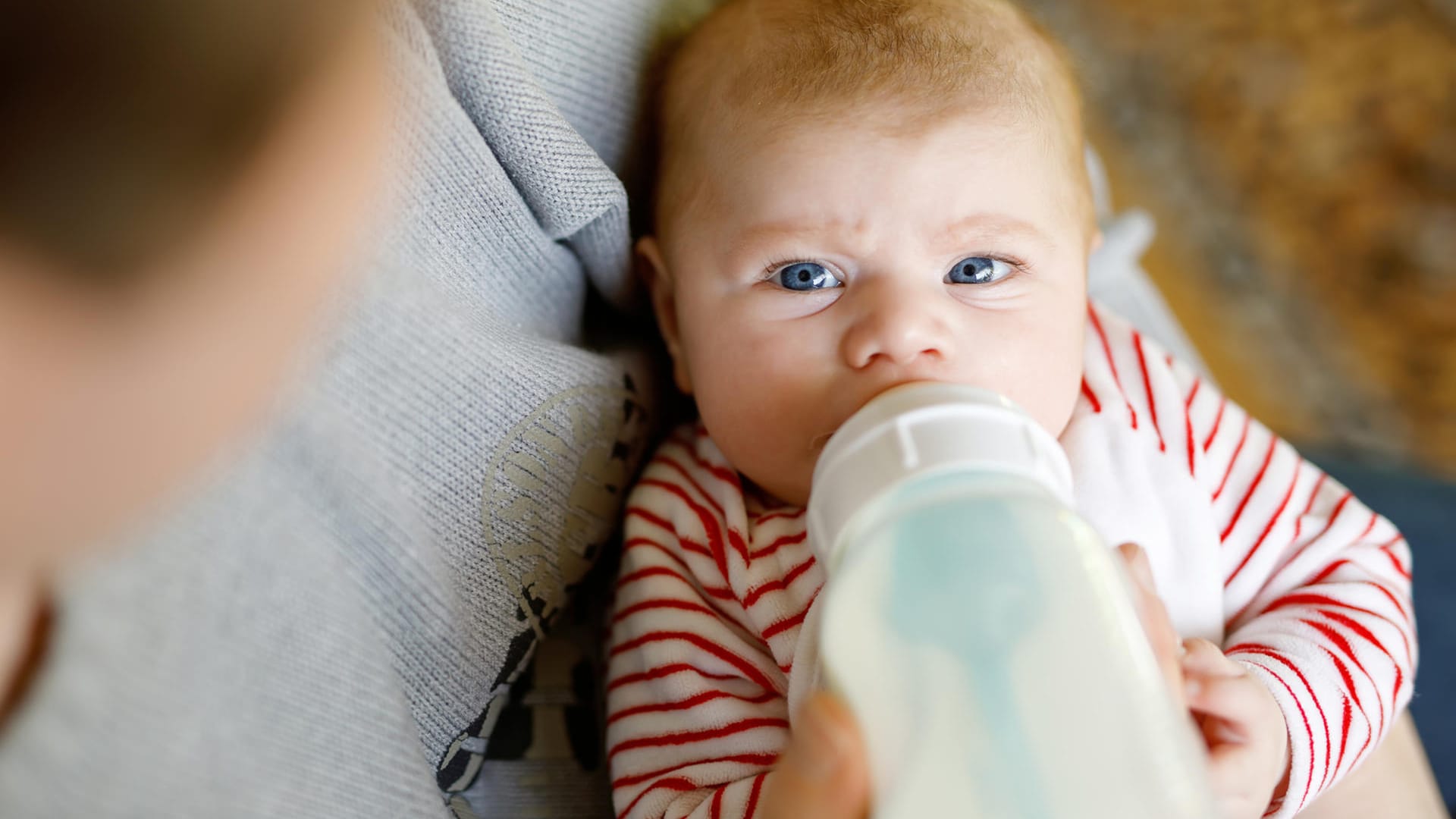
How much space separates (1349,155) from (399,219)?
2126 millimetres

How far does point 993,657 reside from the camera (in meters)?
0.49

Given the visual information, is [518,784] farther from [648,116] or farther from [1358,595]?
[1358,595]

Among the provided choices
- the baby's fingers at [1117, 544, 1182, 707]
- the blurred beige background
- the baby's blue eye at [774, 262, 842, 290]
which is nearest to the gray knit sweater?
the baby's blue eye at [774, 262, 842, 290]

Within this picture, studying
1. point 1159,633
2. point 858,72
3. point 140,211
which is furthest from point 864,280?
point 140,211

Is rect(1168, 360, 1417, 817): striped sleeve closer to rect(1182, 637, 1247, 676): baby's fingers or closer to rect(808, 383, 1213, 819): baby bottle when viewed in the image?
rect(1182, 637, 1247, 676): baby's fingers

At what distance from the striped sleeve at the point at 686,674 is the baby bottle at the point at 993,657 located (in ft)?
0.64

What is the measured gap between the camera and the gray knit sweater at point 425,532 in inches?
17.3

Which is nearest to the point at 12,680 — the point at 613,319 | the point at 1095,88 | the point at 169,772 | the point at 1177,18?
the point at 169,772

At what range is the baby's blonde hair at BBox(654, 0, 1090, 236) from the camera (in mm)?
743

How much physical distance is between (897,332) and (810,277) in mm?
94

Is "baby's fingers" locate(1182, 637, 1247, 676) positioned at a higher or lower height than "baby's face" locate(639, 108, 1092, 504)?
lower

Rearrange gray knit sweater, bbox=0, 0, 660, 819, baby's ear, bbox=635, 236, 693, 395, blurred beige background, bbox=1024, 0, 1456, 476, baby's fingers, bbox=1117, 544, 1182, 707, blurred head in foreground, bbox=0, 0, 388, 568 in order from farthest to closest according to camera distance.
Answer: blurred beige background, bbox=1024, 0, 1456, 476
baby's ear, bbox=635, 236, 693, 395
baby's fingers, bbox=1117, 544, 1182, 707
gray knit sweater, bbox=0, 0, 660, 819
blurred head in foreground, bbox=0, 0, 388, 568

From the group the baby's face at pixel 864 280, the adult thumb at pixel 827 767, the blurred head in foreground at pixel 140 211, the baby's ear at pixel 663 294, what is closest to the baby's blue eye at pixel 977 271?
the baby's face at pixel 864 280

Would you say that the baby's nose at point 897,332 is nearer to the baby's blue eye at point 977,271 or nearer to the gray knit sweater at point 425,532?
the baby's blue eye at point 977,271
